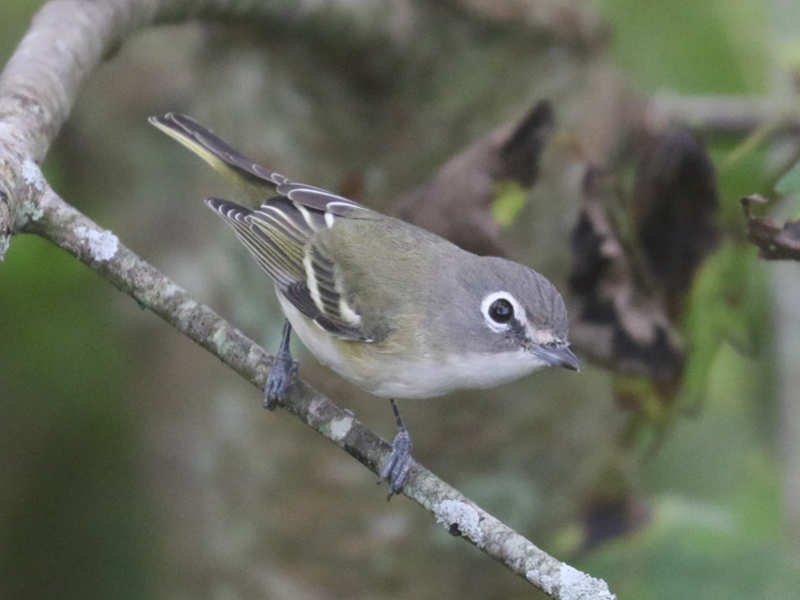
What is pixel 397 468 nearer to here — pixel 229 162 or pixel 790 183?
pixel 790 183

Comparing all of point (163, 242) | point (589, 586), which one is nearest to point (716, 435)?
point (163, 242)

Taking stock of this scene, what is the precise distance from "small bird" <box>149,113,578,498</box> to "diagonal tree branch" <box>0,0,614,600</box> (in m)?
0.10

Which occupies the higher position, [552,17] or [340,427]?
[552,17]

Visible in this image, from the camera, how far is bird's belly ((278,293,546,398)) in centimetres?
290

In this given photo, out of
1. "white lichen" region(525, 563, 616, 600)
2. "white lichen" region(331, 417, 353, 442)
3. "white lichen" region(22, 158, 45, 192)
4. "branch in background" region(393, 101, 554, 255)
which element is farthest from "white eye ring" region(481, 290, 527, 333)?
"white lichen" region(22, 158, 45, 192)

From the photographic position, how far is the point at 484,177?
3.08 metres

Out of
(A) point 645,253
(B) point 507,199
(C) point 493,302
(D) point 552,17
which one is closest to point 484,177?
(B) point 507,199

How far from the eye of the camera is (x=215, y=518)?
4516mm

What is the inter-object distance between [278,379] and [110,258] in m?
0.51

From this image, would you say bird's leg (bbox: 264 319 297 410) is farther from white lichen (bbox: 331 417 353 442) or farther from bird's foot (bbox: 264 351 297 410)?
white lichen (bbox: 331 417 353 442)

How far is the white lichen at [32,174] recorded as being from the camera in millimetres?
2342

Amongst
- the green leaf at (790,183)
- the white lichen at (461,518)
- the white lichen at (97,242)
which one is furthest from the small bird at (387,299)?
the green leaf at (790,183)

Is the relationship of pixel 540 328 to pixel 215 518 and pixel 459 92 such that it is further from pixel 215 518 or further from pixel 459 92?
pixel 215 518

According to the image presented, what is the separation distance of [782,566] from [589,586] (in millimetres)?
1376
